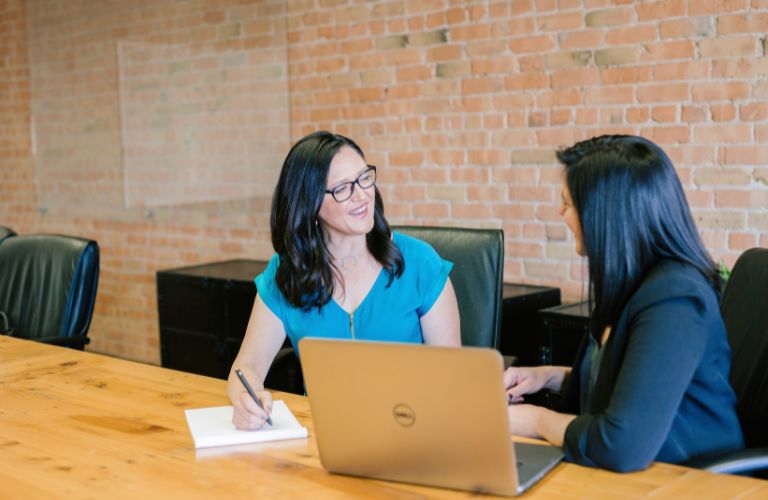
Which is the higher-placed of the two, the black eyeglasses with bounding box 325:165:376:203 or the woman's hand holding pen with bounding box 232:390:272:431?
the black eyeglasses with bounding box 325:165:376:203

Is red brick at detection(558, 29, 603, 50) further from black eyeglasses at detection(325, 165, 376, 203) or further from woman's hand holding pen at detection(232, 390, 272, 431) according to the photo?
woman's hand holding pen at detection(232, 390, 272, 431)

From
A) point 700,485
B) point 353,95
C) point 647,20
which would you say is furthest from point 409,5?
point 700,485

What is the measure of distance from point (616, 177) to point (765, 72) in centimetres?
176

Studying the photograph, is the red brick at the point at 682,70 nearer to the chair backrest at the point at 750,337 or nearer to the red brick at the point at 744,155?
the red brick at the point at 744,155

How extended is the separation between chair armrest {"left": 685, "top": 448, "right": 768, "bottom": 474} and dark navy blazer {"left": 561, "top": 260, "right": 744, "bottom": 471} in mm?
25

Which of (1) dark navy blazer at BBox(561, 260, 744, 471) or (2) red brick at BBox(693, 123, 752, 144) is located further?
(2) red brick at BBox(693, 123, 752, 144)

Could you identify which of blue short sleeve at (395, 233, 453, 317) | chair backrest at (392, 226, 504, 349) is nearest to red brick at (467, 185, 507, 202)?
chair backrest at (392, 226, 504, 349)

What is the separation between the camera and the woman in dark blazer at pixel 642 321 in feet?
4.91

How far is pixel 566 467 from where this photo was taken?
5.09ft

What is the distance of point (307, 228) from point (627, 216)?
975 mm

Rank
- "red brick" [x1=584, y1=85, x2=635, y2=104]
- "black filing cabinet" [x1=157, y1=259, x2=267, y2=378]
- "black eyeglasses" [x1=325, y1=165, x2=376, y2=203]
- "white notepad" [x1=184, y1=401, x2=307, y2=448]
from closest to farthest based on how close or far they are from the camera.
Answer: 1. "white notepad" [x1=184, y1=401, x2=307, y2=448]
2. "black eyeglasses" [x1=325, y1=165, x2=376, y2=203]
3. "red brick" [x1=584, y1=85, x2=635, y2=104]
4. "black filing cabinet" [x1=157, y1=259, x2=267, y2=378]

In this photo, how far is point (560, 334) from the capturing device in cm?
319

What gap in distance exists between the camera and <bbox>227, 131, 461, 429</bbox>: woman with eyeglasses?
2299mm

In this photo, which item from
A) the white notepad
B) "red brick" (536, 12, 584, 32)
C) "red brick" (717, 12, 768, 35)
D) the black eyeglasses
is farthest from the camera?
"red brick" (536, 12, 584, 32)
